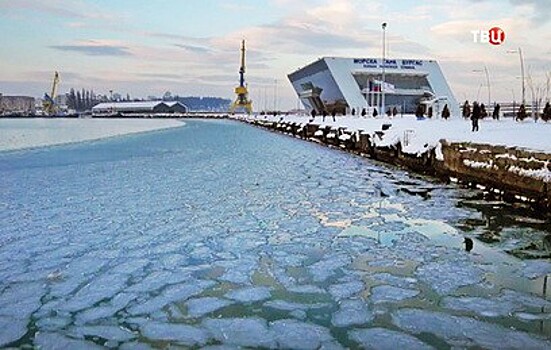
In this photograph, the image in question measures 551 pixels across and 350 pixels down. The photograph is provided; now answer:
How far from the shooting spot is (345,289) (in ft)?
20.5

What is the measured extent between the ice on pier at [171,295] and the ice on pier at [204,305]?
0.18m

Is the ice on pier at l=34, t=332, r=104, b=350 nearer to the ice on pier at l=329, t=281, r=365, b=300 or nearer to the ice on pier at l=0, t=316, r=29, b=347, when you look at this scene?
the ice on pier at l=0, t=316, r=29, b=347

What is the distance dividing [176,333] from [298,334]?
1027 millimetres

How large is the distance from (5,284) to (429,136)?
17.1 metres

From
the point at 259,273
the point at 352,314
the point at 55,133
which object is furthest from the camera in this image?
the point at 55,133

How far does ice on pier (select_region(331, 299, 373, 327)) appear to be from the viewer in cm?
525

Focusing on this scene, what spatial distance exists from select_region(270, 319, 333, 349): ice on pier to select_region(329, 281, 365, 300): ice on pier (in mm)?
924

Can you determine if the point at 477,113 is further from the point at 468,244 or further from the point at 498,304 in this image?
the point at 498,304

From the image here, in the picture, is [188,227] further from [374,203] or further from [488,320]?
[488,320]

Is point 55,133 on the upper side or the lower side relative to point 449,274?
upper

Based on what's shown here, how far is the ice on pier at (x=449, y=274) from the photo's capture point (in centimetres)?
645

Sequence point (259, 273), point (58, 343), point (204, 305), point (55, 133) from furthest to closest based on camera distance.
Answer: point (55, 133) < point (259, 273) < point (204, 305) < point (58, 343)

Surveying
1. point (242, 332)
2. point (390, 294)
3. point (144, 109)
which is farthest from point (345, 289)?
point (144, 109)

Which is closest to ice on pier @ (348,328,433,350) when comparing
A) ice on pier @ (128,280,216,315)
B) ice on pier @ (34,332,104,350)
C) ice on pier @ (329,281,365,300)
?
ice on pier @ (329,281,365,300)
